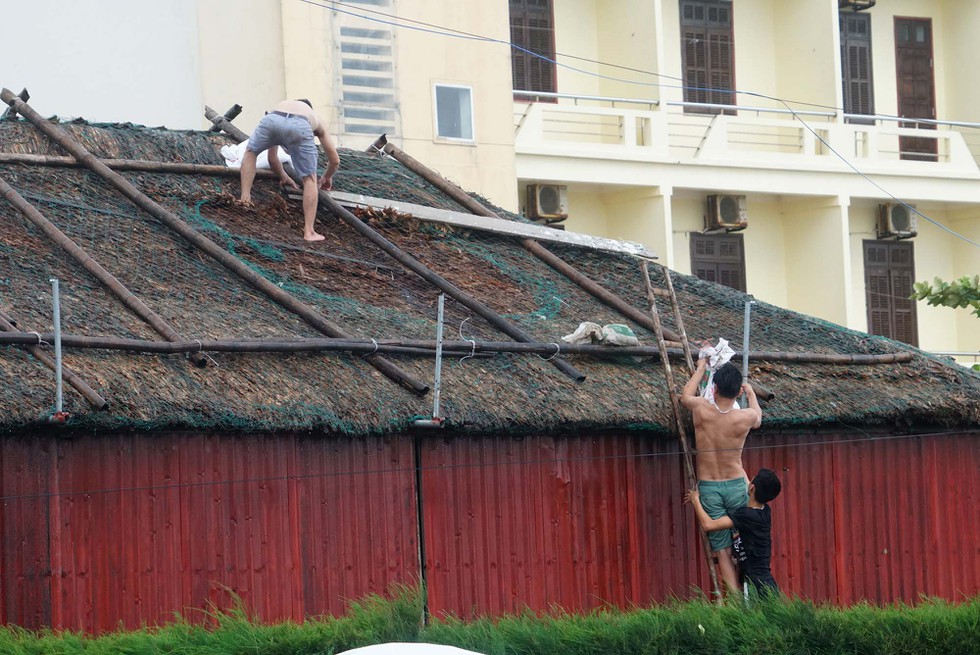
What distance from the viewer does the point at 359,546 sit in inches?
377

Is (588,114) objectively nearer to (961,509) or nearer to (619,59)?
(619,59)

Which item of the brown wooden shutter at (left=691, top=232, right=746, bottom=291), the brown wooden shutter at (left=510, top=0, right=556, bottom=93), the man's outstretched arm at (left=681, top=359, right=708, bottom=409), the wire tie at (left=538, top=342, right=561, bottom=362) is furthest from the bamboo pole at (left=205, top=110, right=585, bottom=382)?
the brown wooden shutter at (left=691, top=232, right=746, bottom=291)

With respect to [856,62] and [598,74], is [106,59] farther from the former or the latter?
[856,62]

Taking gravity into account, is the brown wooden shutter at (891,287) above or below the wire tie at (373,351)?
above

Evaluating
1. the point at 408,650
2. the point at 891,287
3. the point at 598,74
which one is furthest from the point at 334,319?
the point at 891,287

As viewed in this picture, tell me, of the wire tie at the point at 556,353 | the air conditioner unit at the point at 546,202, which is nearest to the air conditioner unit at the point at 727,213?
the air conditioner unit at the point at 546,202

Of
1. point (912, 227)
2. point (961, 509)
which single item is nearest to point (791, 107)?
point (912, 227)

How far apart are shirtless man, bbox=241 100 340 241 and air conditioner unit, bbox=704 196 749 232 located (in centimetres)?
915

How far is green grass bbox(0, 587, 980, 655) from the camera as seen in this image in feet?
24.5

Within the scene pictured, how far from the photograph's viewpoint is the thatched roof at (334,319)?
8961mm

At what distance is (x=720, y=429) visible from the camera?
1001 cm

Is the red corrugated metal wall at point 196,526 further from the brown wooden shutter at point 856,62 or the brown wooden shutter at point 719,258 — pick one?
the brown wooden shutter at point 856,62

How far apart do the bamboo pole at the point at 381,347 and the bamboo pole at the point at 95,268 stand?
5.6 inches

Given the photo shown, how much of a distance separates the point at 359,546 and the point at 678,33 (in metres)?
12.9
